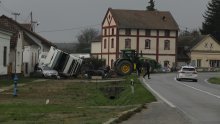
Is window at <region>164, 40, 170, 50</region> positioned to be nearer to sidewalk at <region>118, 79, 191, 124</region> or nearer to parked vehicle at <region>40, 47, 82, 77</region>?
parked vehicle at <region>40, 47, 82, 77</region>

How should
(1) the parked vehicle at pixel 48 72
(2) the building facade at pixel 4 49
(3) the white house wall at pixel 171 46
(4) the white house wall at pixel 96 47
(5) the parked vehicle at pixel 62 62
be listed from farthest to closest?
(4) the white house wall at pixel 96 47 → (3) the white house wall at pixel 171 46 → (5) the parked vehicle at pixel 62 62 → (1) the parked vehicle at pixel 48 72 → (2) the building facade at pixel 4 49

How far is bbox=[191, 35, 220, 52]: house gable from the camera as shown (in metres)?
123

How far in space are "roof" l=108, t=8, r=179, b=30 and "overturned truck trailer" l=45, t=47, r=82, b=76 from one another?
44.3 meters

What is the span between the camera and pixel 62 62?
65.9 metres

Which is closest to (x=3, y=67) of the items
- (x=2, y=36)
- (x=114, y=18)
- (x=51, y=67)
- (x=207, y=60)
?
(x=2, y=36)

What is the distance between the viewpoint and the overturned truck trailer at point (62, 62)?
213ft

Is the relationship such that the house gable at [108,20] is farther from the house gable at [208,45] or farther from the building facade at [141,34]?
the house gable at [208,45]

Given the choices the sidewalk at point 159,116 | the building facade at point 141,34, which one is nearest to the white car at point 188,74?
the sidewalk at point 159,116

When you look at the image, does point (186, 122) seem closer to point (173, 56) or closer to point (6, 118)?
point (6, 118)

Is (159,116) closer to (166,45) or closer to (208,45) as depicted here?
(166,45)

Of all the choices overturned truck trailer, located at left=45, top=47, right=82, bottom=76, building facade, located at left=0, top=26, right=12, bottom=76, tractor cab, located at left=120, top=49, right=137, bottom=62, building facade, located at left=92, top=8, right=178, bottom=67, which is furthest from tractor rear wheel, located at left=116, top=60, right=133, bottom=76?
building facade, located at left=92, top=8, right=178, bottom=67

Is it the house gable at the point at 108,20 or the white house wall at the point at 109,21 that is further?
the white house wall at the point at 109,21

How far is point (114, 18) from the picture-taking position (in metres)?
112

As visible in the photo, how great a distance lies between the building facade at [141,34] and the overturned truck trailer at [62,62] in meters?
44.2
